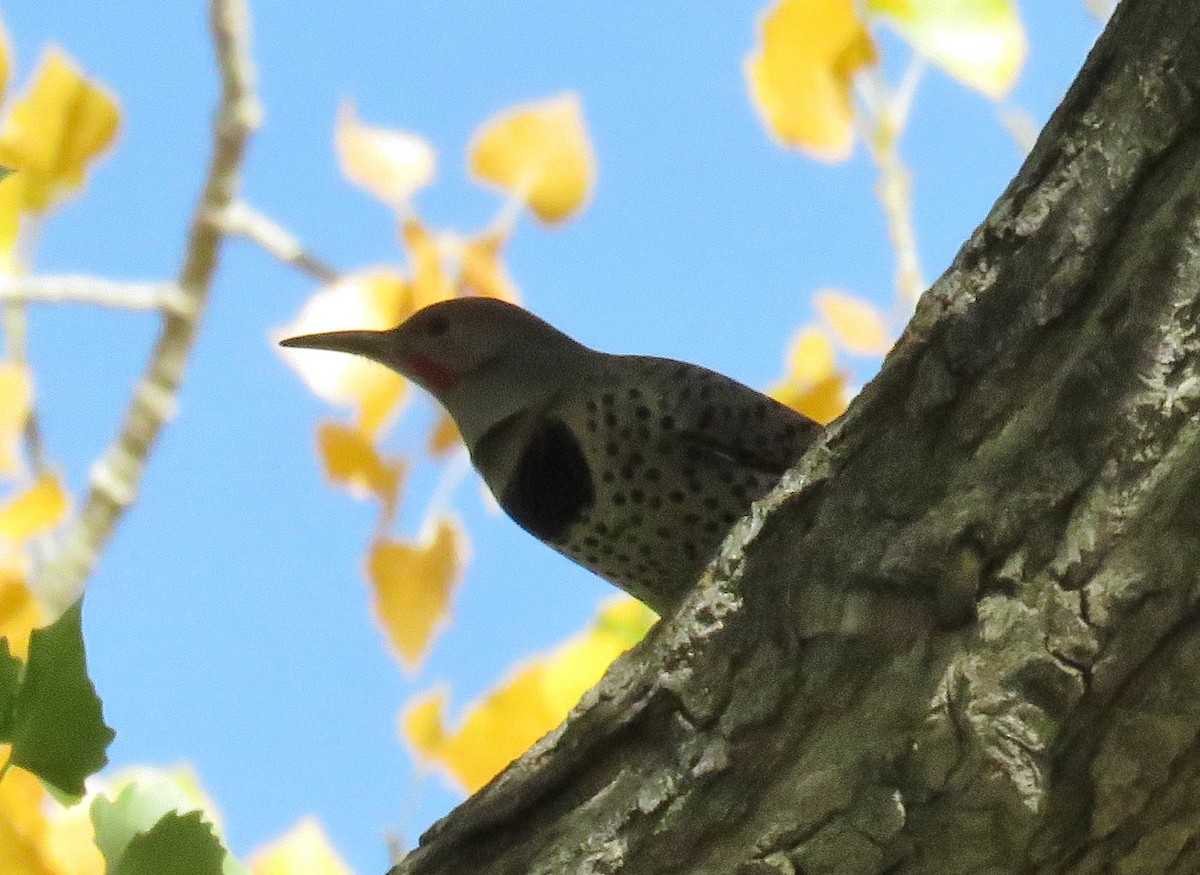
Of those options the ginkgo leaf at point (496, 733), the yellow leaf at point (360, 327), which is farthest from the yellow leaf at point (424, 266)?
the ginkgo leaf at point (496, 733)

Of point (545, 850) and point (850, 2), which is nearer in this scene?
point (545, 850)

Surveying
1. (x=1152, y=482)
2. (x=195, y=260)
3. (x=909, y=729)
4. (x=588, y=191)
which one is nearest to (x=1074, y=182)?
(x=1152, y=482)

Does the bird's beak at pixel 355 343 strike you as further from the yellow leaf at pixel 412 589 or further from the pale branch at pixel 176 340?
the pale branch at pixel 176 340

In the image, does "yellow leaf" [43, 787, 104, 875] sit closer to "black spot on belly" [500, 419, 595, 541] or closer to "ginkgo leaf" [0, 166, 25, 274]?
"black spot on belly" [500, 419, 595, 541]

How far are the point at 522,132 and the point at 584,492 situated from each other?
878mm

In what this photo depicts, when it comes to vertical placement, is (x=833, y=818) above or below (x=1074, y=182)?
below

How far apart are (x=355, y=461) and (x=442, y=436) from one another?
219mm

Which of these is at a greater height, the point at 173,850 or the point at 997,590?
the point at 173,850

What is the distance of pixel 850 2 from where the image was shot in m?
1.76

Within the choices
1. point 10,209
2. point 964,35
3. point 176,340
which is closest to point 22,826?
point 10,209

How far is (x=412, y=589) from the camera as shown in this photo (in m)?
2.23

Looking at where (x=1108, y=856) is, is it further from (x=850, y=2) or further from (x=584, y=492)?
(x=850, y=2)

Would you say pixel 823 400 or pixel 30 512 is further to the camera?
pixel 823 400

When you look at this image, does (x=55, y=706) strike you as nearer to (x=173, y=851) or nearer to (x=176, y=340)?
(x=173, y=851)
